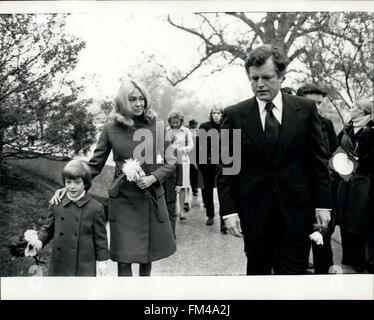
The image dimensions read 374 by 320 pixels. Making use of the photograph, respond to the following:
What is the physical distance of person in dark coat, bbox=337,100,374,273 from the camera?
3.35 metres

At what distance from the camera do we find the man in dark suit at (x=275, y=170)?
2.79 m

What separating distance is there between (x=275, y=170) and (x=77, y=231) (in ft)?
4.55

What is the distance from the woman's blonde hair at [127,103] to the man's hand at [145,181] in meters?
0.39

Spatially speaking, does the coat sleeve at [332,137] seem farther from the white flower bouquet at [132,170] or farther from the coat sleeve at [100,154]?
the coat sleeve at [100,154]

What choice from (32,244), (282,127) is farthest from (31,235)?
(282,127)

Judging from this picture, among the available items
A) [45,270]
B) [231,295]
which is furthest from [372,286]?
[45,270]

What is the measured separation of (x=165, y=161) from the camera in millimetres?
3166

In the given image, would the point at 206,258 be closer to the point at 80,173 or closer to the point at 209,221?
the point at 209,221

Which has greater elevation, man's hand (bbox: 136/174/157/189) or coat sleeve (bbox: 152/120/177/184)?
coat sleeve (bbox: 152/120/177/184)

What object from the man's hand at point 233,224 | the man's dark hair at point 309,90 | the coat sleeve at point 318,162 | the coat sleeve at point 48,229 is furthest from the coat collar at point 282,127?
the coat sleeve at point 48,229

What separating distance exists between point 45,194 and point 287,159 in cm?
181

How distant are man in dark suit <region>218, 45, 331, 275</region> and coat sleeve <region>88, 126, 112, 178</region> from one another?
865 millimetres

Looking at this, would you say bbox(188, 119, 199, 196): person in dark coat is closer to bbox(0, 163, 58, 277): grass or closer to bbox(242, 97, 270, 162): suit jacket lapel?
bbox(242, 97, 270, 162): suit jacket lapel

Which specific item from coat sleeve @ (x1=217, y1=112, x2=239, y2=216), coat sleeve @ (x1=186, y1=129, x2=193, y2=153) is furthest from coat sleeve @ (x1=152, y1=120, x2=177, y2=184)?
coat sleeve @ (x1=217, y1=112, x2=239, y2=216)
